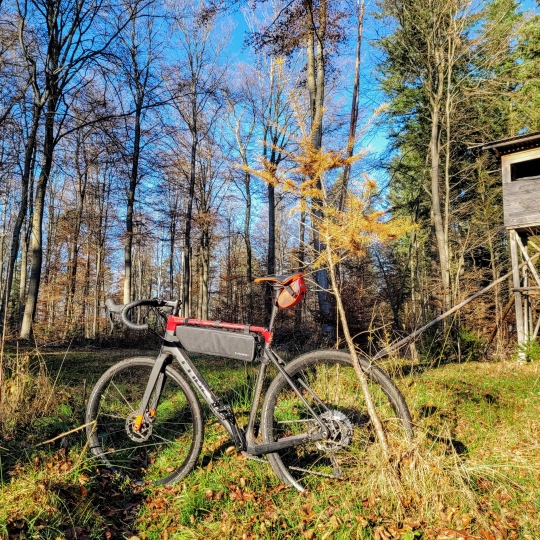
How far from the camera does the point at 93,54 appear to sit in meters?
9.62

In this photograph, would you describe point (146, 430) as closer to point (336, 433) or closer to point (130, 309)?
point (130, 309)

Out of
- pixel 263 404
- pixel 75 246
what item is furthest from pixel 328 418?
pixel 75 246

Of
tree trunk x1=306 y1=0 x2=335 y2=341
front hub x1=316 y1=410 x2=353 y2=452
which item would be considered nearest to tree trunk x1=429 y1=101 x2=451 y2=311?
tree trunk x1=306 y1=0 x2=335 y2=341

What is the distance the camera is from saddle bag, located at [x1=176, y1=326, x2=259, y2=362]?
261 cm

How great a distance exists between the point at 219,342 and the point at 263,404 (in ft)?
1.64

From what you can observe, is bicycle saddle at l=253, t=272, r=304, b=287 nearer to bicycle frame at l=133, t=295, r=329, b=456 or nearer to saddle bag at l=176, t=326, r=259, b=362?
bicycle frame at l=133, t=295, r=329, b=456

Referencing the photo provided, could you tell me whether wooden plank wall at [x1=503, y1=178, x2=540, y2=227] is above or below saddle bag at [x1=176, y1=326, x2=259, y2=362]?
above

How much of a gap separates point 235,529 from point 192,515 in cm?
30

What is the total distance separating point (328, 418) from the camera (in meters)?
2.51

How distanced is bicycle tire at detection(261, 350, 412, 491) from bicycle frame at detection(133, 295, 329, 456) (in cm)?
6

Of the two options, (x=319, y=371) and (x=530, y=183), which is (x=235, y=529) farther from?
(x=530, y=183)

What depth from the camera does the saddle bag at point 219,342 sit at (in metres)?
2.61

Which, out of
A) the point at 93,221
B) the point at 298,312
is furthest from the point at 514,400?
the point at 93,221

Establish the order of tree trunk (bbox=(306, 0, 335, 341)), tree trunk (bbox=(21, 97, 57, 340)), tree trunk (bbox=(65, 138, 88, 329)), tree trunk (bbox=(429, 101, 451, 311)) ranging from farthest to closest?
tree trunk (bbox=(65, 138, 88, 329)), tree trunk (bbox=(429, 101, 451, 311)), tree trunk (bbox=(21, 97, 57, 340)), tree trunk (bbox=(306, 0, 335, 341))
